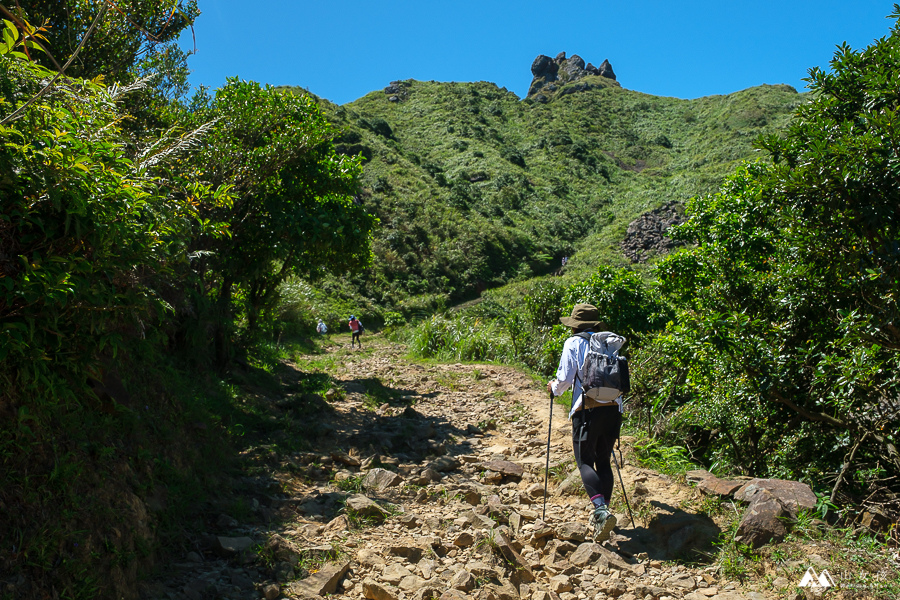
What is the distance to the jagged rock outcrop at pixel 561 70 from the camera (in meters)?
93.2

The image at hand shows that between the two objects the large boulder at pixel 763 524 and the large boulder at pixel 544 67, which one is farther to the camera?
the large boulder at pixel 544 67

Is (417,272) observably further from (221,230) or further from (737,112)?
(737,112)

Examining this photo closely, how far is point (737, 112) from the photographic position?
62531mm

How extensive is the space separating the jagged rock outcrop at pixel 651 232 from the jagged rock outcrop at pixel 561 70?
5544 centimetres

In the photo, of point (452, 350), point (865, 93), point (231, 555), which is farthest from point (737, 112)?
point (231, 555)

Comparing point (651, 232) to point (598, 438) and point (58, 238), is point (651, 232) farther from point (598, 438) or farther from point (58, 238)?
point (58, 238)

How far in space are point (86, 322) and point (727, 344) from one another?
5168 millimetres

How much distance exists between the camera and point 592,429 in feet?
15.0

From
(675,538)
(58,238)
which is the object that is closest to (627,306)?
(675,538)

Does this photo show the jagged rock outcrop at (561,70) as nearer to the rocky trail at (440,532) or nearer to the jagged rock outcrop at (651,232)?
the jagged rock outcrop at (651,232)

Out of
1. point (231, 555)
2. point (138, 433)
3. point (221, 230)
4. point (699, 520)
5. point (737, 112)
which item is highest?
point (737, 112)

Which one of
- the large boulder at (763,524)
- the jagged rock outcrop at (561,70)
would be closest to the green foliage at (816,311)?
the large boulder at (763,524)

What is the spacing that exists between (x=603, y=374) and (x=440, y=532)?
1.78 meters

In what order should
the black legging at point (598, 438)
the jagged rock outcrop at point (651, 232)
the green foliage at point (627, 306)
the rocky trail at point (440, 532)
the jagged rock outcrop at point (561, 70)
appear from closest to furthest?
the rocky trail at point (440, 532) < the black legging at point (598, 438) < the green foliage at point (627, 306) < the jagged rock outcrop at point (651, 232) < the jagged rock outcrop at point (561, 70)
